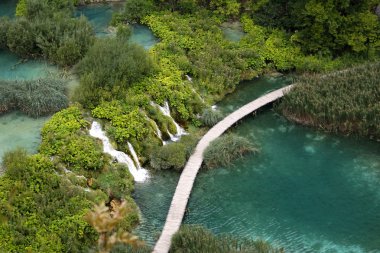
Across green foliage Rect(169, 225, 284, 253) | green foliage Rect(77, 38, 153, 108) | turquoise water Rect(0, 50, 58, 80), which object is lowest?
turquoise water Rect(0, 50, 58, 80)

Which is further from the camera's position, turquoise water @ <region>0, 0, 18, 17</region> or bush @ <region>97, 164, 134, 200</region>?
turquoise water @ <region>0, 0, 18, 17</region>

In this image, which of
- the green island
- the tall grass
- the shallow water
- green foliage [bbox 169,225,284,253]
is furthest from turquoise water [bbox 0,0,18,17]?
green foliage [bbox 169,225,284,253]

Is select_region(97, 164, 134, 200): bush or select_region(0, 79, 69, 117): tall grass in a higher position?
select_region(0, 79, 69, 117): tall grass

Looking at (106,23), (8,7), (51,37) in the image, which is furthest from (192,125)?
(8,7)

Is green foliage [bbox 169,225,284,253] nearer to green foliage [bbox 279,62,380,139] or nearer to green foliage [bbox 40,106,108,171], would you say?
green foliage [bbox 40,106,108,171]

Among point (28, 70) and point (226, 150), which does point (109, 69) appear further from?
point (226, 150)

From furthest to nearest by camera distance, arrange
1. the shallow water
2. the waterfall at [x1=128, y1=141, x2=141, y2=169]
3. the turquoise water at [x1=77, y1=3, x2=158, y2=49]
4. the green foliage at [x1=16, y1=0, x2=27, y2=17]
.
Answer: the green foliage at [x1=16, y1=0, x2=27, y2=17] < the turquoise water at [x1=77, y1=3, x2=158, y2=49] < the waterfall at [x1=128, y1=141, x2=141, y2=169] < the shallow water

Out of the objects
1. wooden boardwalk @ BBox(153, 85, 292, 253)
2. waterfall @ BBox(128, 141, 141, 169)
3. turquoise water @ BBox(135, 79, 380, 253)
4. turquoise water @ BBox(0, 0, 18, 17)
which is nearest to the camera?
wooden boardwalk @ BBox(153, 85, 292, 253)

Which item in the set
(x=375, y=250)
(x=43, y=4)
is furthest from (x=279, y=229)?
(x=43, y=4)
